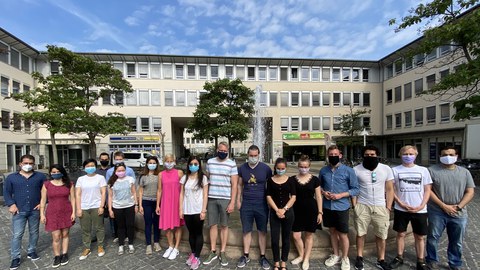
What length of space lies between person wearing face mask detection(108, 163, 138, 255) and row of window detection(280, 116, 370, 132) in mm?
31093

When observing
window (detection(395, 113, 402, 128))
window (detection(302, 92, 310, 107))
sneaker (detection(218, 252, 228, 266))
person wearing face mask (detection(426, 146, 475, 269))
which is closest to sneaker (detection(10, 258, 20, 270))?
sneaker (detection(218, 252, 228, 266))

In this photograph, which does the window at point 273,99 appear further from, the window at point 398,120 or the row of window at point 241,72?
the window at point 398,120

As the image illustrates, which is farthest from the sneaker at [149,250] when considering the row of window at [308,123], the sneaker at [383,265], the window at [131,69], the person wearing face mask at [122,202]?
the row of window at [308,123]

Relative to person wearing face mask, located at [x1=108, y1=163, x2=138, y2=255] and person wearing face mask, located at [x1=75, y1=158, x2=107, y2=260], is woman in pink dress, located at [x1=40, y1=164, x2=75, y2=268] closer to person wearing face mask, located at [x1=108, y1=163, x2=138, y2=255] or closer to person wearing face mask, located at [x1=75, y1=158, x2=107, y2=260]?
person wearing face mask, located at [x1=75, y1=158, x2=107, y2=260]

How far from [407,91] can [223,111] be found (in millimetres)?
25602

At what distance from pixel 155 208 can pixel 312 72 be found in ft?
112

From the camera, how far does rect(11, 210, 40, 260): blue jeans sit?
14.8 feet

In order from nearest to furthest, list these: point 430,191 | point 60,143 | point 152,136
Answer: point 430,191
point 60,143
point 152,136

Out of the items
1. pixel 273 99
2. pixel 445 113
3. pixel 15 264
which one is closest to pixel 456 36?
pixel 15 264

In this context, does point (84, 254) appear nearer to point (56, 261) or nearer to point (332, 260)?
point (56, 261)

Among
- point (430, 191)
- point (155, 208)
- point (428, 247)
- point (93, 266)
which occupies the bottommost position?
point (93, 266)

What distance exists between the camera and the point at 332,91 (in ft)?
116

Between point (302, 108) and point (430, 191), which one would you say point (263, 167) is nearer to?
point (430, 191)

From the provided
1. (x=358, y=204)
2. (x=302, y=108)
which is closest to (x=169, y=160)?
(x=358, y=204)
